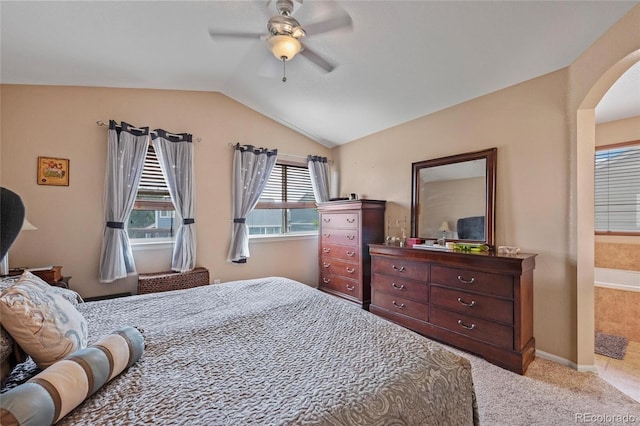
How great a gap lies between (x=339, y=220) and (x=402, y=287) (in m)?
1.38

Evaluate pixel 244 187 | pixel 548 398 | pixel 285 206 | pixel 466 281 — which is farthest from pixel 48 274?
pixel 548 398

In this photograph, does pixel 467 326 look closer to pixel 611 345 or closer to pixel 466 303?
pixel 466 303

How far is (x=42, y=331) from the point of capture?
1.05 meters

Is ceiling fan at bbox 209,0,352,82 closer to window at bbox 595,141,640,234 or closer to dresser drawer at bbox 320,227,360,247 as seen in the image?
dresser drawer at bbox 320,227,360,247

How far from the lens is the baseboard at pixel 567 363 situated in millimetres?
2250

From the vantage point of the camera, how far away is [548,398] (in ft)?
6.35

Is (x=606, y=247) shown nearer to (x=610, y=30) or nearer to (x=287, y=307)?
(x=610, y=30)

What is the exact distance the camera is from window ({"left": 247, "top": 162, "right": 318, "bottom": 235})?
432cm

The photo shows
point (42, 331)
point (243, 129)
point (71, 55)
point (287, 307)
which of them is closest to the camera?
point (42, 331)

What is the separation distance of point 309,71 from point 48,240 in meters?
3.24

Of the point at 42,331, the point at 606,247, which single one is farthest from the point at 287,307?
the point at 606,247

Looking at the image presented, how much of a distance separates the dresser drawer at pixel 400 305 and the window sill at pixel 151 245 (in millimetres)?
2634

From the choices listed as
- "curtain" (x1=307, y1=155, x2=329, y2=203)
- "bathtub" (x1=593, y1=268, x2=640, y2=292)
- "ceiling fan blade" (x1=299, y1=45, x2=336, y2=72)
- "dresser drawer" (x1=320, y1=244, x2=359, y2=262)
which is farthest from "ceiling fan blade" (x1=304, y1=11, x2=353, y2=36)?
"bathtub" (x1=593, y1=268, x2=640, y2=292)

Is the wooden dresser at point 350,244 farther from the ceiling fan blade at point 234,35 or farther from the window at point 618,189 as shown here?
the window at point 618,189
